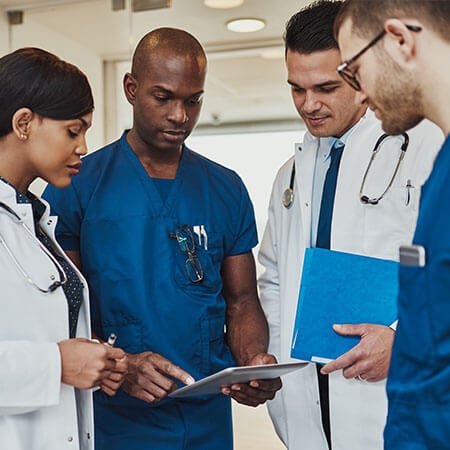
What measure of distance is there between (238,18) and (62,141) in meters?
2.11

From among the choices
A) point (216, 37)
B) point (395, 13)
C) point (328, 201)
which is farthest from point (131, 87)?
point (216, 37)

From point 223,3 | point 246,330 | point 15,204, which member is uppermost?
point 223,3

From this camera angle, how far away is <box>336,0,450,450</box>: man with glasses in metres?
0.79

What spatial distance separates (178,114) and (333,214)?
17.6 inches

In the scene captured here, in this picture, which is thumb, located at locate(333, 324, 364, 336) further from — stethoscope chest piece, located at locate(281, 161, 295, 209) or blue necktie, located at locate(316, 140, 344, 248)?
stethoscope chest piece, located at locate(281, 161, 295, 209)

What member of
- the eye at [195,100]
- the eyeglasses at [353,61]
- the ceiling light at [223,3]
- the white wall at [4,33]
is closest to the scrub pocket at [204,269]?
the eye at [195,100]

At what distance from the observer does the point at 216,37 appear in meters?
3.31

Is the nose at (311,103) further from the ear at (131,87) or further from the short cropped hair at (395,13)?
the short cropped hair at (395,13)

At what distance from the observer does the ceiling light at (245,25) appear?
3.18m

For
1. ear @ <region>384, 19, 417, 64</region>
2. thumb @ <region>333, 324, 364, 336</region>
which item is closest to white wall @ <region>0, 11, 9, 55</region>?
thumb @ <region>333, 324, 364, 336</region>

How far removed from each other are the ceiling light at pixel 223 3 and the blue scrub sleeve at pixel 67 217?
181 cm

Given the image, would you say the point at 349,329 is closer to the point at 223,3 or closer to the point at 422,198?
the point at 422,198

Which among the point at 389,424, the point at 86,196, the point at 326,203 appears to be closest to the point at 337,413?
the point at 326,203

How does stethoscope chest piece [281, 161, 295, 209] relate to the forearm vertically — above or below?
above
